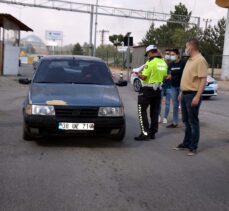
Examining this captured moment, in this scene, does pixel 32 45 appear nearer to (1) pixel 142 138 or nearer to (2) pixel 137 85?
(2) pixel 137 85

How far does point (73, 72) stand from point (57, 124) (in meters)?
1.67

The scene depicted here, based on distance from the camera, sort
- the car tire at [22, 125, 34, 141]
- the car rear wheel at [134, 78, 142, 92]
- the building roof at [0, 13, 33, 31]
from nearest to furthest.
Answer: the car tire at [22, 125, 34, 141] → the car rear wheel at [134, 78, 142, 92] → the building roof at [0, 13, 33, 31]

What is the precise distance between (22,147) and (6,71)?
2108cm

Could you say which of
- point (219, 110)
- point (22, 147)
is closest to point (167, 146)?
point (22, 147)

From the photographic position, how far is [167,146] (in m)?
7.66

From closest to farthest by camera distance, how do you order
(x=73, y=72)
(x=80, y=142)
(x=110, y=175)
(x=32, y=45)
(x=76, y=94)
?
(x=110, y=175) → (x=76, y=94) → (x=80, y=142) → (x=73, y=72) → (x=32, y=45)

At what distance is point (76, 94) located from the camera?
7273 millimetres

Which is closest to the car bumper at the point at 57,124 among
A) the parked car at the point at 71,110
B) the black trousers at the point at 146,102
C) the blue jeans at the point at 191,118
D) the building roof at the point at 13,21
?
the parked car at the point at 71,110

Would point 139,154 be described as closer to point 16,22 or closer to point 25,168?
point 25,168

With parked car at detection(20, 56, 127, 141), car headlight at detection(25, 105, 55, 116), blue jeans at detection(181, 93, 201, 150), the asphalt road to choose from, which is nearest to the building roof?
the asphalt road

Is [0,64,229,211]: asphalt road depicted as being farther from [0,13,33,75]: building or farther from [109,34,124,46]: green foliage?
[109,34,124,46]: green foliage

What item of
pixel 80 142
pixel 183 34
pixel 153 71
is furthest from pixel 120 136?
pixel 183 34

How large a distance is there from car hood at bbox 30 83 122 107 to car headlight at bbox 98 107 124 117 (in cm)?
7

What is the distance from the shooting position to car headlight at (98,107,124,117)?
702cm
